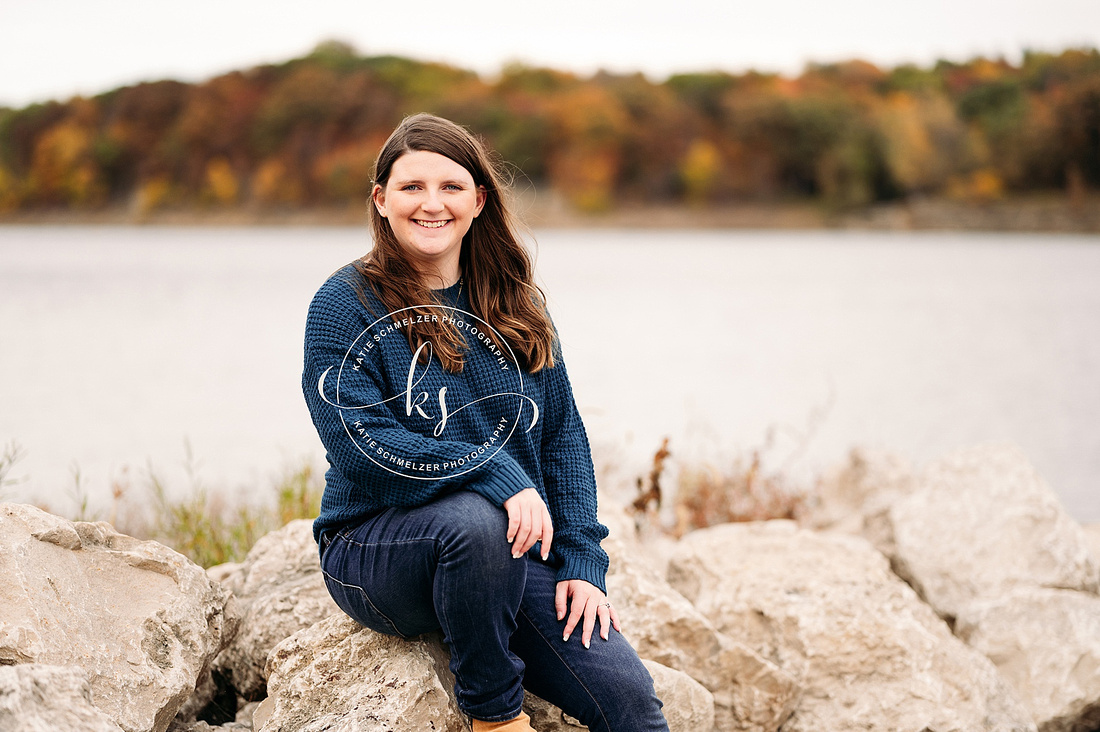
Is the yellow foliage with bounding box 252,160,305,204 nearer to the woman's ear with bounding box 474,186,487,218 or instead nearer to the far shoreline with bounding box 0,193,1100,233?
the far shoreline with bounding box 0,193,1100,233

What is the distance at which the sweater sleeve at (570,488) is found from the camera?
7.12 ft

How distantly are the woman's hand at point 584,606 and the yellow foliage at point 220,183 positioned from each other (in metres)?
31.6

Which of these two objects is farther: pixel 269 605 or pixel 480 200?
pixel 269 605

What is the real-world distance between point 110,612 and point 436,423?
0.91 m

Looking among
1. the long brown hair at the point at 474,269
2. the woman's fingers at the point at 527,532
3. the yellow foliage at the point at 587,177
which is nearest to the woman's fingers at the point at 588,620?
the woman's fingers at the point at 527,532

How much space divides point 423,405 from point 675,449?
509 cm

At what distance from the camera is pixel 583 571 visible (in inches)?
84.1

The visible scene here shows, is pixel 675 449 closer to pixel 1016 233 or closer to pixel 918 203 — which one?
pixel 1016 233

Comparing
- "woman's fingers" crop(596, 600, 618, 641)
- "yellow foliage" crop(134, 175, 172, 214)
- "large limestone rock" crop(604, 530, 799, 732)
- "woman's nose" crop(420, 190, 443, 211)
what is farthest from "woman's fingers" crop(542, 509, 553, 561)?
"yellow foliage" crop(134, 175, 172, 214)

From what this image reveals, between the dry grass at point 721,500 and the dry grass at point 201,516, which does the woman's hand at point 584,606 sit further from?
the dry grass at point 721,500

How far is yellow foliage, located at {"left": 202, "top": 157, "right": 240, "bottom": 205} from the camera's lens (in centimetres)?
3064

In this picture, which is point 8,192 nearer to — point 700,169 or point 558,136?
point 558,136

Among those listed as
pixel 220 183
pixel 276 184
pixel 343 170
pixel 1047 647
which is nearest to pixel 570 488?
pixel 1047 647

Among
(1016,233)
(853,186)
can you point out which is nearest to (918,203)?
(853,186)
